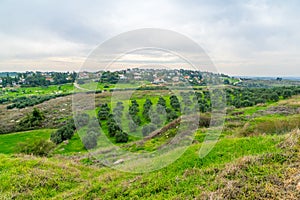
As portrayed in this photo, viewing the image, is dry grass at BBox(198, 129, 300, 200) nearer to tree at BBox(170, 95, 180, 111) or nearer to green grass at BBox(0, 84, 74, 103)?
tree at BBox(170, 95, 180, 111)

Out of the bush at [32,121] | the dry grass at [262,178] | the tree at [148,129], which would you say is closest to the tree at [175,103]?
the tree at [148,129]

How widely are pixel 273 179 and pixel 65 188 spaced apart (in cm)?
790

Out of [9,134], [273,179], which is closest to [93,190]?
[273,179]

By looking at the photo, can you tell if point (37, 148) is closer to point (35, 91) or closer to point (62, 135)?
point (62, 135)

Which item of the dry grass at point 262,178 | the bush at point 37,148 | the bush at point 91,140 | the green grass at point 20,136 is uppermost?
the dry grass at point 262,178

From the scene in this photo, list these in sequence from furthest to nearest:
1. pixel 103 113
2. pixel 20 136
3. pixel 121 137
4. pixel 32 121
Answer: pixel 32 121
pixel 103 113
pixel 20 136
pixel 121 137

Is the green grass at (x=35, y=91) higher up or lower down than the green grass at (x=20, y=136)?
higher up

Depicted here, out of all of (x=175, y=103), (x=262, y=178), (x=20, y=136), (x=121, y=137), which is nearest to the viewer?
(x=262, y=178)

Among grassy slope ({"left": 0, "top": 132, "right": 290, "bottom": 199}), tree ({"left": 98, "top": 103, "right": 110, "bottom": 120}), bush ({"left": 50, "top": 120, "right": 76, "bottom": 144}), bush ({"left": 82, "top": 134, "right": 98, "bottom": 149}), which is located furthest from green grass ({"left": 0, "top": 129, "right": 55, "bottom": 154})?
grassy slope ({"left": 0, "top": 132, "right": 290, "bottom": 199})

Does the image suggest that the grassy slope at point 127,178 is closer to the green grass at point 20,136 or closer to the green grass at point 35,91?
the green grass at point 20,136

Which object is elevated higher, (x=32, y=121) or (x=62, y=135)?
(x=62, y=135)

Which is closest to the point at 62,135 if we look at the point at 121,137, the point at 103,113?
the point at 103,113

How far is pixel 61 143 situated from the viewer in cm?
3619

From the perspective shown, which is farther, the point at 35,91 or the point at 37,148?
the point at 35,91
